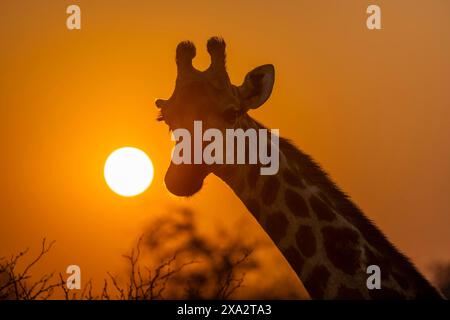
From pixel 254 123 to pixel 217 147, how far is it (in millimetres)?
424

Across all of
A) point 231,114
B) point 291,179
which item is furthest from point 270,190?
point 231,114

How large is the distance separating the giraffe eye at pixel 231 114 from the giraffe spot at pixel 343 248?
4.66ft

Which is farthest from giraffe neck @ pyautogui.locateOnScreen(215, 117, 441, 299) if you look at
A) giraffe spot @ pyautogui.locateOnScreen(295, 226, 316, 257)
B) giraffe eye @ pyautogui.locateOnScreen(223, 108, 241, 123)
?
giraffe eye @ pyautogui.locateOnScreen(223, 108, 241, 123)

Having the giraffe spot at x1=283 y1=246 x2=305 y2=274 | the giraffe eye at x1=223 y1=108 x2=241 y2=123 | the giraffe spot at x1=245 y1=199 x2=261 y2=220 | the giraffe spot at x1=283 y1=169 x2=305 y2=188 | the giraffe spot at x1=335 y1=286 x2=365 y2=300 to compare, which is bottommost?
the giraffe spot at x1=335 y1=286 x2=365 y2=300

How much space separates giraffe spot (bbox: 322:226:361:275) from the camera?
9.32 m

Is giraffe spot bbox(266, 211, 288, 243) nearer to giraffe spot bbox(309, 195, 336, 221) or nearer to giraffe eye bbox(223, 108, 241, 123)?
giraffe spot bbox(309, 195, 336, 221)

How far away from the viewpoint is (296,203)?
9.99 metres

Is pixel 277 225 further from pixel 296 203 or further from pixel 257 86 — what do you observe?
pixel 257 86

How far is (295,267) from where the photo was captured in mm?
9742

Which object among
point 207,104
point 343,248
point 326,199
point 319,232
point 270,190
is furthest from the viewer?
point 207,104

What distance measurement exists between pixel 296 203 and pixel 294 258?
508mm

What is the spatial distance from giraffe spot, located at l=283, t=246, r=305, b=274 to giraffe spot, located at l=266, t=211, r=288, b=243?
158mm
